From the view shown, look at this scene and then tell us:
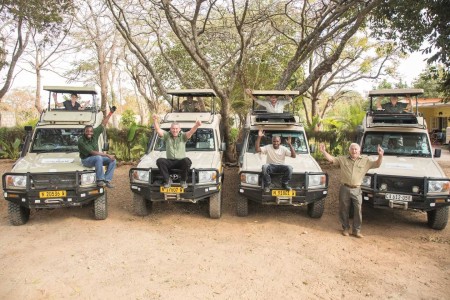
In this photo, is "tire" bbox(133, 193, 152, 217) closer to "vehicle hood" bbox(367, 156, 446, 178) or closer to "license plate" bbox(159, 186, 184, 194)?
"license plate" bbox(159, 186, 184, 194)

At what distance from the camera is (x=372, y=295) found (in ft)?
13.3

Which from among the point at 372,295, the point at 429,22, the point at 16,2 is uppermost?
the point at 16,2

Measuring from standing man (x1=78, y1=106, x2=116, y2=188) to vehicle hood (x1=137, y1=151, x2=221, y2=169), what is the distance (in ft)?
1.92

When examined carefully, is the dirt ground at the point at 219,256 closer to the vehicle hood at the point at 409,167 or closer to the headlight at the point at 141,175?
the headlight at the point at 141,175

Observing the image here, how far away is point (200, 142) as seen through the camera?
25.1 feet

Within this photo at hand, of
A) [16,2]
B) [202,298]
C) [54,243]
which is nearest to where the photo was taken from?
[202,298]

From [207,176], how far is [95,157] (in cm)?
203

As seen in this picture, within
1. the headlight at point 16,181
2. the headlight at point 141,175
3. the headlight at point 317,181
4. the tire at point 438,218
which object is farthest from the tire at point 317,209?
the headlight at point 16,181

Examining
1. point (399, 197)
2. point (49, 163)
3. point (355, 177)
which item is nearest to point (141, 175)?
point (49, 163)

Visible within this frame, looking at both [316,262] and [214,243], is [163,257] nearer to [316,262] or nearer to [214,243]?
[214,243]

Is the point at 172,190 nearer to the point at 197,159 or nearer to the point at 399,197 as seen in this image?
the point at 197,159

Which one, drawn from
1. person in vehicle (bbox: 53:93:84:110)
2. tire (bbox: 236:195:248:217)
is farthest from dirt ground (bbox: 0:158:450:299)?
person in vehicle (bbox: 53:93:84:110)

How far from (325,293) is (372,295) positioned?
0.52 meters

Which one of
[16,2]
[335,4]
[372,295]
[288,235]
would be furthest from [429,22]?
[16,2]
